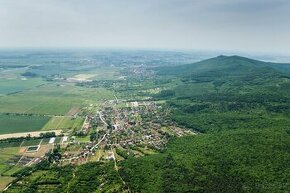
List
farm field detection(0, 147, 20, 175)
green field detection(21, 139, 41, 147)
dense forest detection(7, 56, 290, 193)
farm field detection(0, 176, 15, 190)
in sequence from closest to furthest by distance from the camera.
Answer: dense forest detection(7, 56, 290, 193) → farm field detection(0, 176, 15, 190) → farm field detection(0, 147, 20, 175) → green field detection(21, 139, 41, 147)

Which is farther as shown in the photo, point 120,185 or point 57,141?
point 57,141

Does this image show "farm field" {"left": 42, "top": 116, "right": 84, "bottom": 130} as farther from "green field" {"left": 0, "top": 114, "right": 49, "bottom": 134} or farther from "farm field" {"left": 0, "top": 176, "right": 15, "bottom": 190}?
"farm field" {"left": 0, "top": 176, "right": 15, "bottom": 190}

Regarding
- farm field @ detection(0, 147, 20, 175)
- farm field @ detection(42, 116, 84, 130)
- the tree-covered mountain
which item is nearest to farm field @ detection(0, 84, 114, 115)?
farm field @ detection(42, 116, 84, 130)

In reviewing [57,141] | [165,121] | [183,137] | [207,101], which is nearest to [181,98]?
[207,101]

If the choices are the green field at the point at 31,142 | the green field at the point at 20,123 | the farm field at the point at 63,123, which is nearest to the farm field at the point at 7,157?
the green field at the point at 31,142

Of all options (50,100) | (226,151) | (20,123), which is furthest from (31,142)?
(50,100)

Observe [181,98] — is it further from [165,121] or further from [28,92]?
[28,92]
